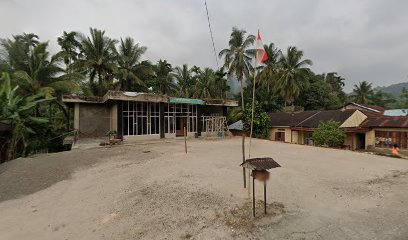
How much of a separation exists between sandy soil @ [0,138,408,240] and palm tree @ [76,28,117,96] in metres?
15.4

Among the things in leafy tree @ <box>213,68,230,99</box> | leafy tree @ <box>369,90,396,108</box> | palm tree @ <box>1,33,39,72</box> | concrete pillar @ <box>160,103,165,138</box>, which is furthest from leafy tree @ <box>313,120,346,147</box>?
leafy tree @ <box>369,90,396,108</box>

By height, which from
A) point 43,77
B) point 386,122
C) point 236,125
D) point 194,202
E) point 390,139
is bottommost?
point 194,202

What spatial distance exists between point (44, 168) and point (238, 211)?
836 centimetres

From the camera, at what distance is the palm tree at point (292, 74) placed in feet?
92.8

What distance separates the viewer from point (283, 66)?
29.5 m

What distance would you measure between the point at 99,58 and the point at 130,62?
3234 millimetres

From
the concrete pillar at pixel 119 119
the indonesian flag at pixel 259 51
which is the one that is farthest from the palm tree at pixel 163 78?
the indonesian flag at pixel 259 51

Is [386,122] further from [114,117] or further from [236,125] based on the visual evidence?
[114,117]

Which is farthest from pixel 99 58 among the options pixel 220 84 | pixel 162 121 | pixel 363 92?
pixel 363 92

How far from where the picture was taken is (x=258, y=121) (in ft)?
71.7

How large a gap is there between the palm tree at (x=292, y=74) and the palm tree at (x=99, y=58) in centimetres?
2081

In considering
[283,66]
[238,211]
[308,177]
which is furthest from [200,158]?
[283,66]

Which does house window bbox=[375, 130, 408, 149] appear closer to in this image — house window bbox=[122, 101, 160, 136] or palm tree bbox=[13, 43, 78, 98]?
house window bbox=[122, 101, 160, 136]

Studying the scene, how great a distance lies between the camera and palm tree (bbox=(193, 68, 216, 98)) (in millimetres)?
29391
